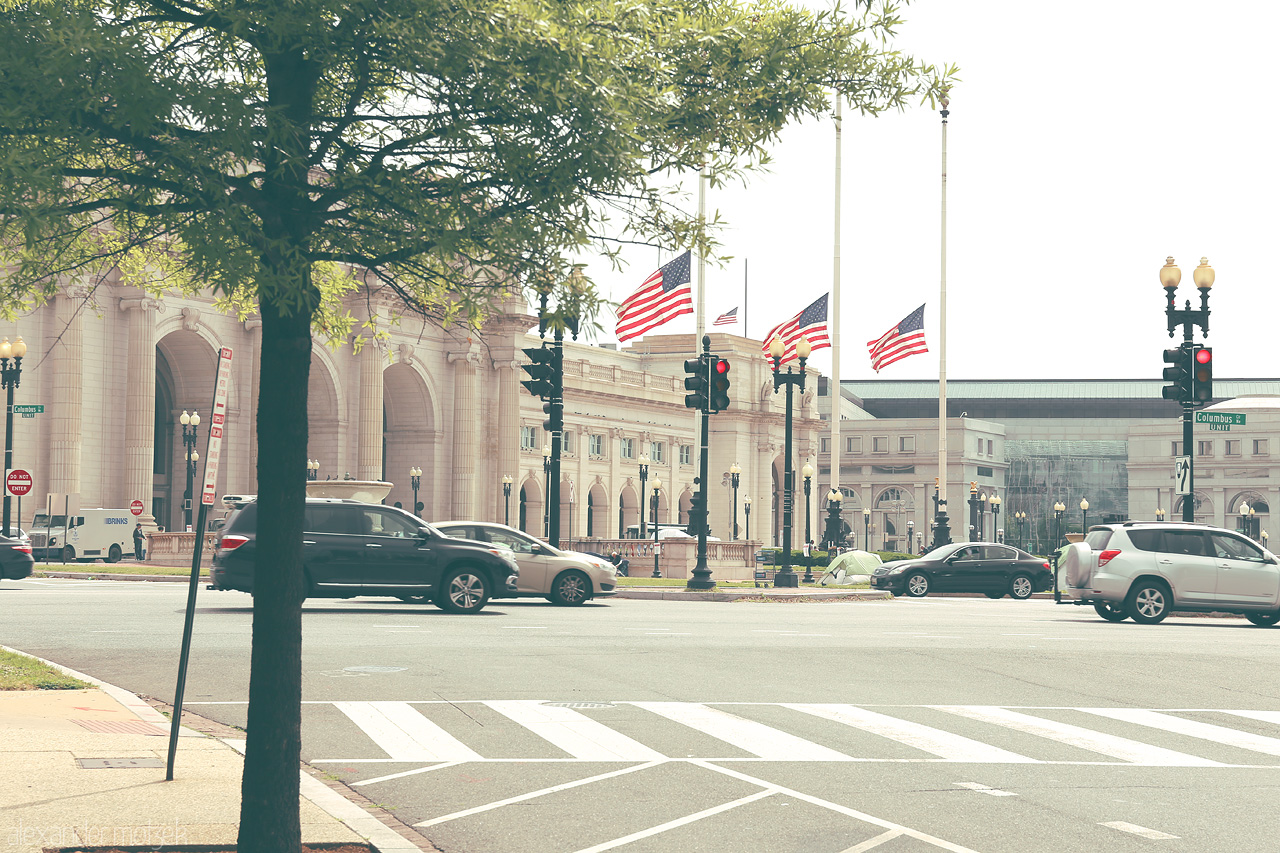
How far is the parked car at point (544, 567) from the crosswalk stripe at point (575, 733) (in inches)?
548

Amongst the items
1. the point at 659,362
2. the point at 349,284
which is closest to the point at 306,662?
the point at 349,284

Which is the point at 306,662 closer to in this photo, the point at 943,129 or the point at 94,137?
the point at 94,137

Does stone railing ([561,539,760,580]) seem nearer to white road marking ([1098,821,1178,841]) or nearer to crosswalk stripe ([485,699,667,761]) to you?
crosswalk stripe ([485,699,667,761])

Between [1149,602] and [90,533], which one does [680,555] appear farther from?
[90,533]

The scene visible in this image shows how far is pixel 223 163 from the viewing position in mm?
6070

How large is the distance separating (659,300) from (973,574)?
16.4 m

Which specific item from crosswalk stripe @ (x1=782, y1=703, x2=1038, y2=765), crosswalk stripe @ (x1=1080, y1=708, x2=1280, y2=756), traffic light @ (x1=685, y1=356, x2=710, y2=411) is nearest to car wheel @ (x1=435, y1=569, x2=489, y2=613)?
traffic light @ (x1=685, y1=356, x2=710, y2=411)

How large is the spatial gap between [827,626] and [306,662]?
10090 mm

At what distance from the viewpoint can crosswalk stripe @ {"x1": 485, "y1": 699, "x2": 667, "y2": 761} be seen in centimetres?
1020

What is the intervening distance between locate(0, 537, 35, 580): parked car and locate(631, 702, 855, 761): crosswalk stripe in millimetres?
24073

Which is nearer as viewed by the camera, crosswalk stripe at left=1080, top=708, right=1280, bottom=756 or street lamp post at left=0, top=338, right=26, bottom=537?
crosswalk stripe at left=1080, top=708, right=1280, bottom=756

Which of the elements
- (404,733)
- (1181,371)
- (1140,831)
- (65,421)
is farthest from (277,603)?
(65,421)

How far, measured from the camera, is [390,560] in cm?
2345

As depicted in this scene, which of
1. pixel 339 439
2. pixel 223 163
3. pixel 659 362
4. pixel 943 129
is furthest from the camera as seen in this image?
pixel 659 362
